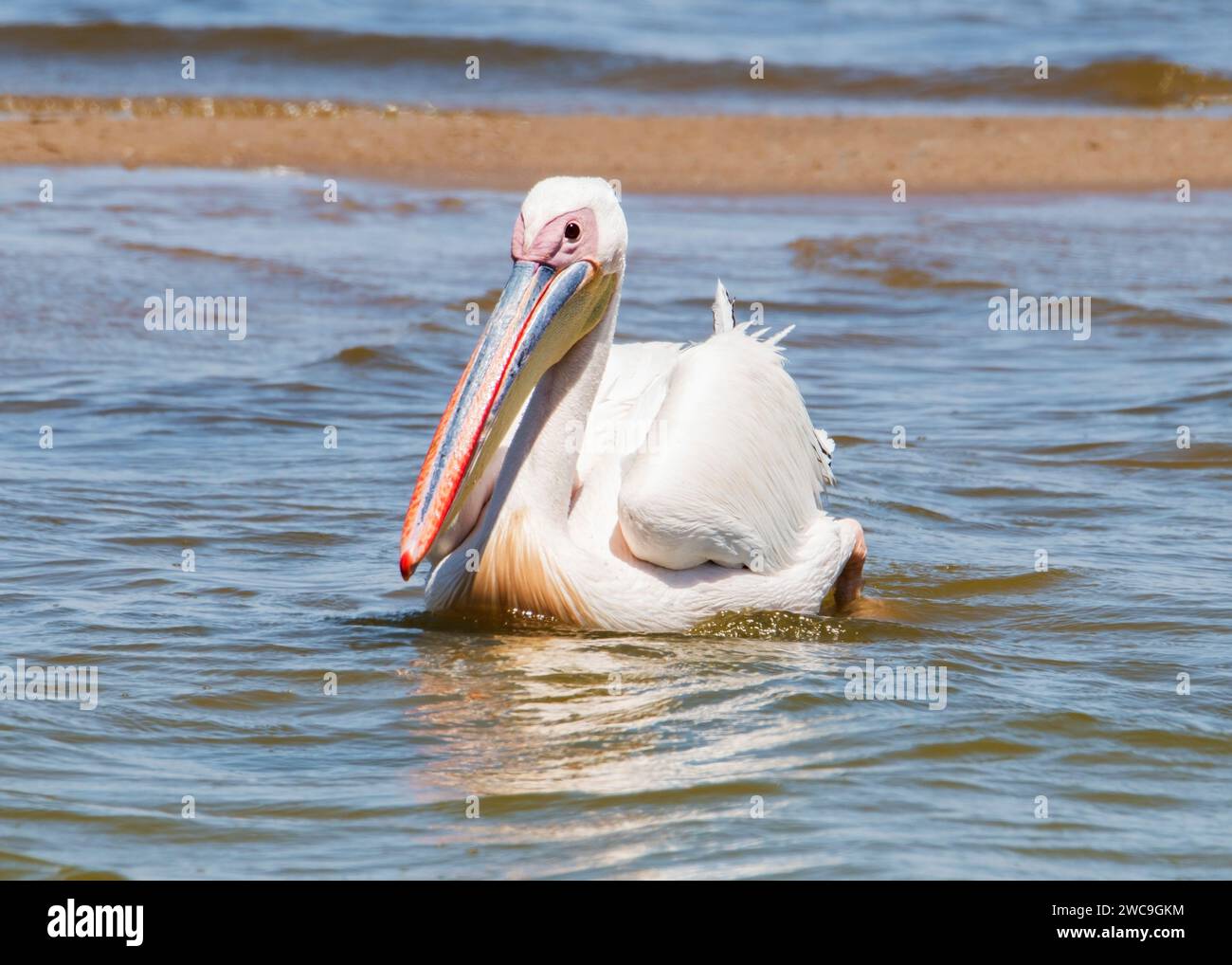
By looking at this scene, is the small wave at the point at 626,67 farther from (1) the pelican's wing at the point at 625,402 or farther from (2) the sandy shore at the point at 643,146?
(1) the pelican's wing at the point at 625,402

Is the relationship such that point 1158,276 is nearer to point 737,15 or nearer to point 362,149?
point 362,149

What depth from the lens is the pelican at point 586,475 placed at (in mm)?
4562

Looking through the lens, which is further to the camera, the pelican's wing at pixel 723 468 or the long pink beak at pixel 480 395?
the pelican's wing at pixel 723 468

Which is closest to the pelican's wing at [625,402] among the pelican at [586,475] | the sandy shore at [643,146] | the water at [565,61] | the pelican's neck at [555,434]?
the pelican at [586,475]

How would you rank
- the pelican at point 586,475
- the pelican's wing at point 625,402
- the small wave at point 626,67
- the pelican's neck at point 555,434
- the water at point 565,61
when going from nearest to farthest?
the pelican at point 586,475, the pelican's neck at point 555,434, the pelican's wing at point 625,402, the water at point 565,61, the small wave at point 626,67

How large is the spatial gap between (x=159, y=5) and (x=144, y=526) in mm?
16214

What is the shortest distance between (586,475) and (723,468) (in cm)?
49

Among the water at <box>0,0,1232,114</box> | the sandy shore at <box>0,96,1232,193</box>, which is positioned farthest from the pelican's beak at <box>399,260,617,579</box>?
the water at <box>0,0,1232,114</box>

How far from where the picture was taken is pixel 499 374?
4566 millimetres

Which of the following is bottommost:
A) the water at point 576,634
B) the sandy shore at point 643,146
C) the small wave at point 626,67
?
the water at point 576,634

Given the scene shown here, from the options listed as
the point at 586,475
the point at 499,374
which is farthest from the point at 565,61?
the point at 499,374

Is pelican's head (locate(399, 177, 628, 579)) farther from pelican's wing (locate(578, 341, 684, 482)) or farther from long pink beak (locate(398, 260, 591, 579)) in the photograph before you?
pelican's wing (locate(578, 341, 684, 482))
